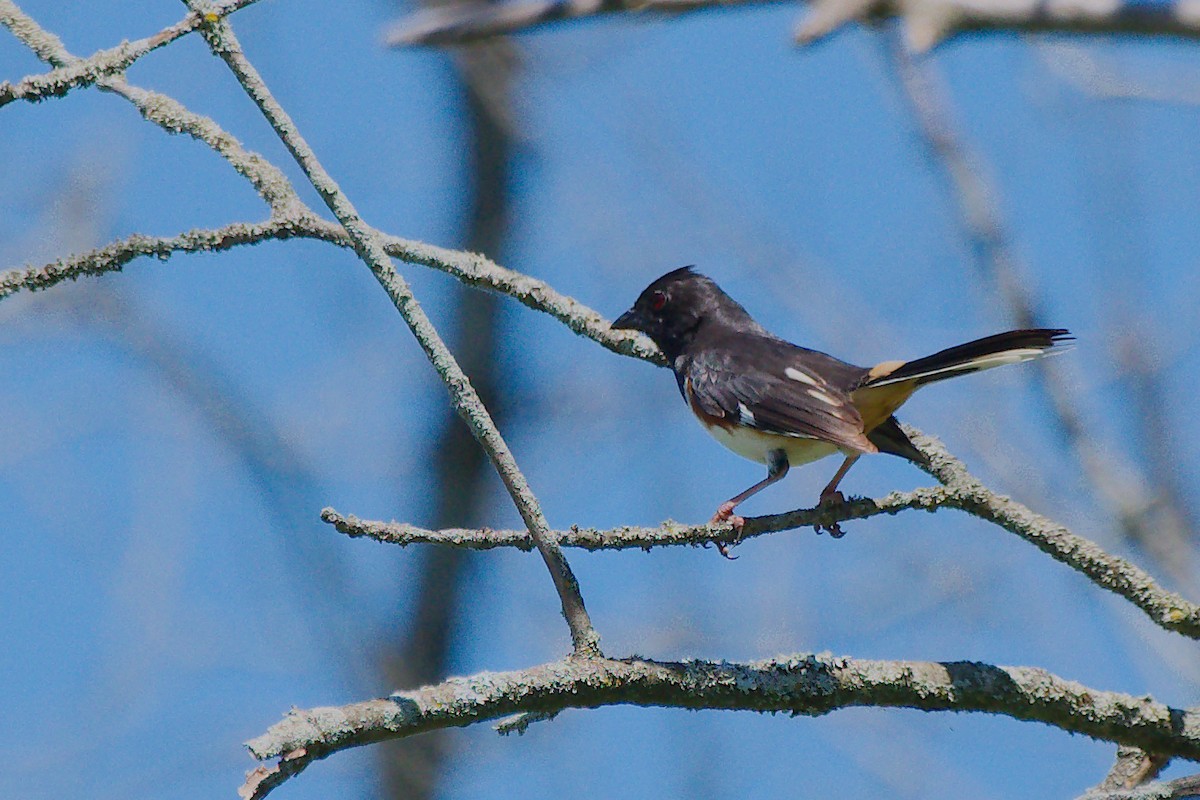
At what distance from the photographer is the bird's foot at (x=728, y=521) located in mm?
2487

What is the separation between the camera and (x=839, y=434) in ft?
12.0

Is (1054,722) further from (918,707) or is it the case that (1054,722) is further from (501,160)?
(501,160)

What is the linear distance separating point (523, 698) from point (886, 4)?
1720 mm

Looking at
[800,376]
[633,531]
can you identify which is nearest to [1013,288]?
[800,376]

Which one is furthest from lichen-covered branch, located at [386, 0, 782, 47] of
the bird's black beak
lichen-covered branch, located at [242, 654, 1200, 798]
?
the bird's black beak

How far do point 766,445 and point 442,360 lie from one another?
230 cm

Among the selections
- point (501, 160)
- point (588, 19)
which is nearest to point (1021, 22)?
point (588, 19)

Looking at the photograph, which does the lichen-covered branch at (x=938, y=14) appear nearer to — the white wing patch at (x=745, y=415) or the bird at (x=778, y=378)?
the bird at (x=778, y=378)

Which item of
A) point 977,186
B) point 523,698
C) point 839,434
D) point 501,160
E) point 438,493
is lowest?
point 523,698

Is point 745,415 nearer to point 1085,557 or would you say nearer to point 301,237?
point 1085,557

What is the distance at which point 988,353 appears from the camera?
3.39 meters

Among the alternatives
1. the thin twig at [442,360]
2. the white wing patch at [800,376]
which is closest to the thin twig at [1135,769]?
the thin twig at [442,360]

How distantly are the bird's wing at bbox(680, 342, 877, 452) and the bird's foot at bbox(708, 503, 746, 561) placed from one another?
372mm

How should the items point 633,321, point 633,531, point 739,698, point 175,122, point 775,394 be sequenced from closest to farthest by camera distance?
point 739,698 < point 633,531 < point 175,122 < point 775,394 < point 633,321
